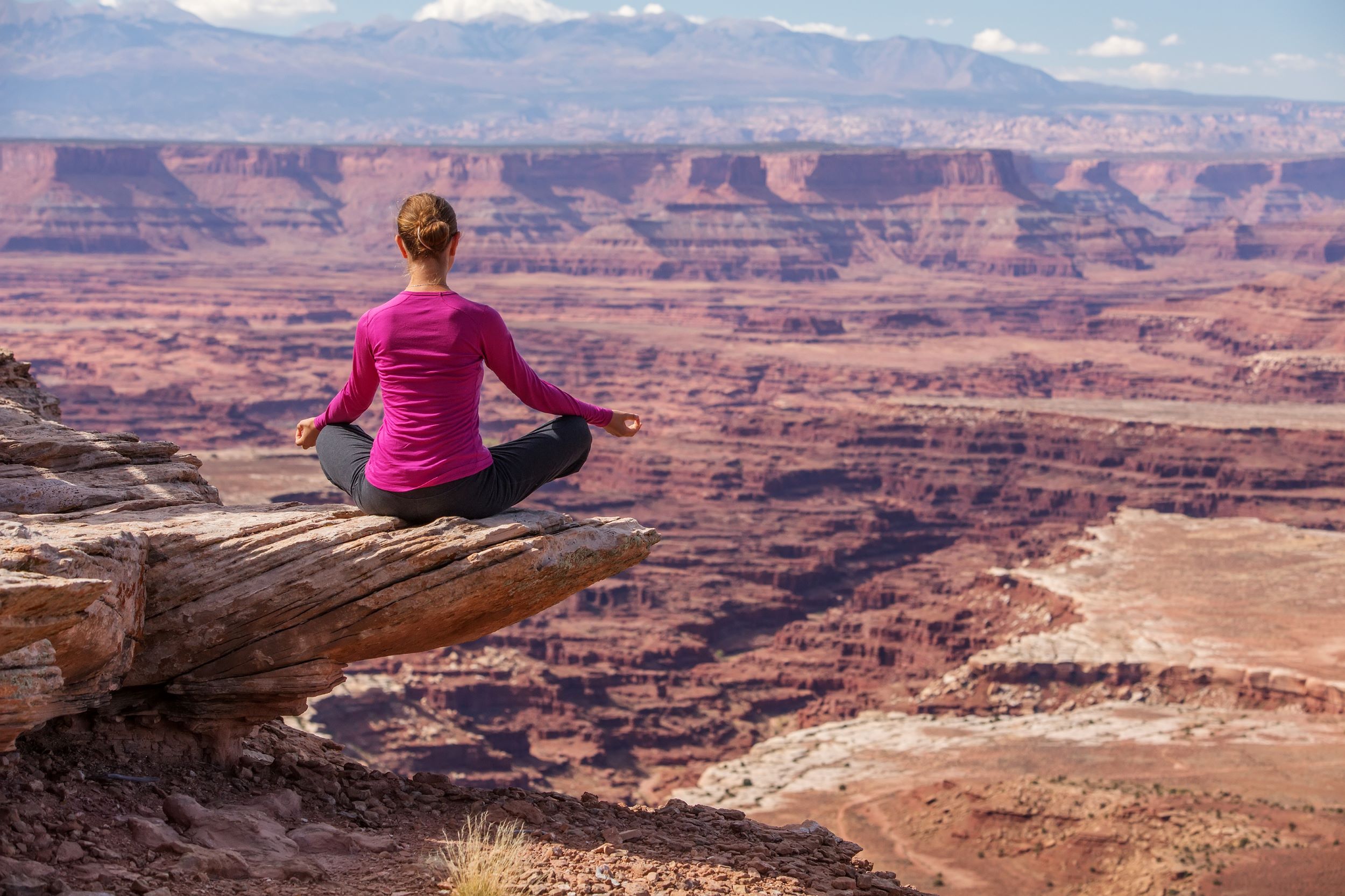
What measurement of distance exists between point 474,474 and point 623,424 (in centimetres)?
123

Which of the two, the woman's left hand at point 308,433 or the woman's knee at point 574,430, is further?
the woman's left hand at point 308,433

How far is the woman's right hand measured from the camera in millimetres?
10062

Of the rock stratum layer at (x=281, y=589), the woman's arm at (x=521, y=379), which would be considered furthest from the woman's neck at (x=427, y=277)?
the rock stratum layer at (x=281, y=589)

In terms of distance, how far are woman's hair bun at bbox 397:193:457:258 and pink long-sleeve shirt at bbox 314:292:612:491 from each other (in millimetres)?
278

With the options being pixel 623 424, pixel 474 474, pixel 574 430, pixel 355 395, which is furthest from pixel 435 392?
pixel 623 424

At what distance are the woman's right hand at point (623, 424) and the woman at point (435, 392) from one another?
27 centimetres

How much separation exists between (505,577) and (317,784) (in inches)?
86.6

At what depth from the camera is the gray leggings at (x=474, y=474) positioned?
938 centimetres

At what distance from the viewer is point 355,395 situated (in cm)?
984

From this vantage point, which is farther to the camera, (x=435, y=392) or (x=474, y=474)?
(x=474, y=474)

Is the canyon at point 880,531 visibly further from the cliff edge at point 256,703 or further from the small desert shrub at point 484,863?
the small desert shrub at point 484,863

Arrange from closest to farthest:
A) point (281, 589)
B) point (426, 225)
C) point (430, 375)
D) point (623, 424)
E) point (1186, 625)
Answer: point (426, 225), point (430, 375), point (281, 589), point (623, 424), point (1186, 625)

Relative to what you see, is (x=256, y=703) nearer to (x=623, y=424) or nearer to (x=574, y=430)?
(x=574, y=430)

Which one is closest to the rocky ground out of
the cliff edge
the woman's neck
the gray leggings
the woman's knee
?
the cliff edge
